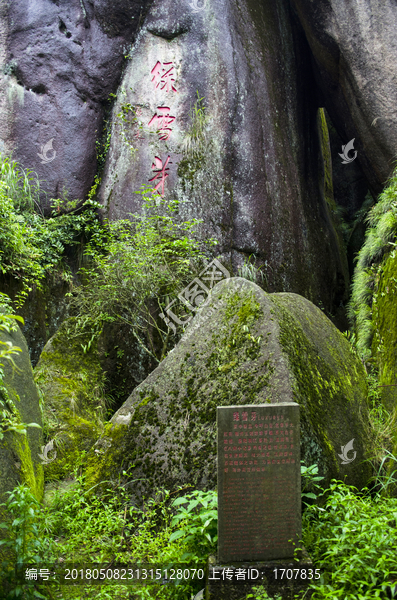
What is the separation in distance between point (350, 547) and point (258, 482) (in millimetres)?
700

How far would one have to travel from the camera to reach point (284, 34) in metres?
8.87

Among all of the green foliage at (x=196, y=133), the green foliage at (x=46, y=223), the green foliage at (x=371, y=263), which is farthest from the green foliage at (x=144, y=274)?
the green foliage at (x=371, y=263)

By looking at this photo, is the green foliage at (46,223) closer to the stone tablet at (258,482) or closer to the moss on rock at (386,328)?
the moss on rock at (386,328)

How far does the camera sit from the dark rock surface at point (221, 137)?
7289mm

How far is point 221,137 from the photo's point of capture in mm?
7391

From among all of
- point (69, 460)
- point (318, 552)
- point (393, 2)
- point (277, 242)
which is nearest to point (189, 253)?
point (277, 242)

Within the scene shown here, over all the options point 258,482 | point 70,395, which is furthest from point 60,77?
point 258,482

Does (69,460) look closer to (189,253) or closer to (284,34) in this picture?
(189,253)

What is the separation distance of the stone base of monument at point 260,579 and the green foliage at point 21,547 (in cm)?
105

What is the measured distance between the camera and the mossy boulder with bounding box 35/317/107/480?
494cm

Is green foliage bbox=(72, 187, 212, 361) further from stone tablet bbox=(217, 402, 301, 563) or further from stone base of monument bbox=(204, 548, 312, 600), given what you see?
stone base of monument bbox=(204, 548, 312, 600)

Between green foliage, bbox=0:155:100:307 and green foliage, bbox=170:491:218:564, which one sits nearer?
green foliage, bbox=170:491:218:564

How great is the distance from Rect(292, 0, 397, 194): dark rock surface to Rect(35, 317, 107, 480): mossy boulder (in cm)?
553

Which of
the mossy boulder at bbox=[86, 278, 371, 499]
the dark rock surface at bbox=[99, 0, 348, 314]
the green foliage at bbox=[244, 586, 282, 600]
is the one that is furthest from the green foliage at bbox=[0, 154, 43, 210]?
the green foliage at bbox=[244, 586, 282, 600]
